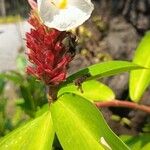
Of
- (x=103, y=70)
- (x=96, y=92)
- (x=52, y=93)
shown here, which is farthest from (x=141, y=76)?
(x=52, y=93)

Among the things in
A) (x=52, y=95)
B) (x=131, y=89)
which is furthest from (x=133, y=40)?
(x=52, y=95)

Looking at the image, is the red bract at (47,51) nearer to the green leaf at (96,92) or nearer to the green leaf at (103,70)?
the green leaf at (103,70)

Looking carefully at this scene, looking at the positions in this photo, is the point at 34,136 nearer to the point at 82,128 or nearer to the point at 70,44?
the point at 82,128

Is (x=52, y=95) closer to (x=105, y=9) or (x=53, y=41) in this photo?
(x=53, y=41)

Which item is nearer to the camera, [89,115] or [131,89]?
[89,115]

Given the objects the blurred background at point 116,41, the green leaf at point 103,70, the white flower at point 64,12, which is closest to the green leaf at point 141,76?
A: the green leaf at point 103,70

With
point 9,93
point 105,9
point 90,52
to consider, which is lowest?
point 9,93

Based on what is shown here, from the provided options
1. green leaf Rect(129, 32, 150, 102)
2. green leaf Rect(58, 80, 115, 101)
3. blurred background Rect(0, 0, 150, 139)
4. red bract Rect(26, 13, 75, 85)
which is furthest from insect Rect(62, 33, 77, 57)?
blurred background Rect(0, 0, 150, 139)

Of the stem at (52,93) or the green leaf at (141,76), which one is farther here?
the green leaf at (141,76)
